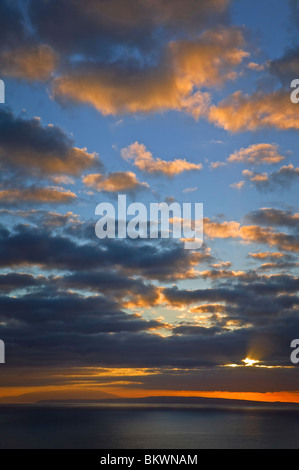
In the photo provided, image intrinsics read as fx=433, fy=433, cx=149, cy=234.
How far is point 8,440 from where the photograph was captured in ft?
571

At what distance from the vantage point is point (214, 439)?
7259 inches
